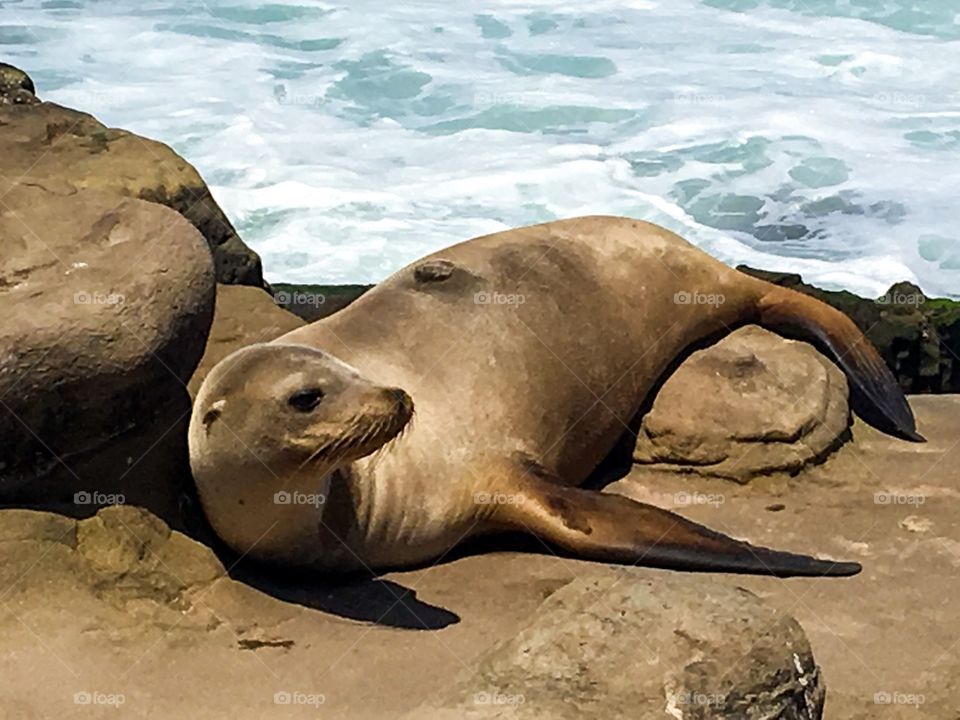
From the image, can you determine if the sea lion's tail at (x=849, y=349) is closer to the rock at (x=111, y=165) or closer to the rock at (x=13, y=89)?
the rock at (x=111, y=165)

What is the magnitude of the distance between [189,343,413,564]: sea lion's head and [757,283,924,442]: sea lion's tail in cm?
286

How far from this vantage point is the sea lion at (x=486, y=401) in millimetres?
4262

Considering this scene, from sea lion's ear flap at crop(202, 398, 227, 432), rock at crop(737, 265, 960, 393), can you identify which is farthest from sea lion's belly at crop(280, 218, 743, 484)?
rock at crop(737, 265, 960, 393)

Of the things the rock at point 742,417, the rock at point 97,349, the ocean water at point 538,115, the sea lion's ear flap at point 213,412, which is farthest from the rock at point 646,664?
the ocean water at point 538,115

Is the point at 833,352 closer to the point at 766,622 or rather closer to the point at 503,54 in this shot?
the point at 766,622

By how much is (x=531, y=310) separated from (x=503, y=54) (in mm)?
15977

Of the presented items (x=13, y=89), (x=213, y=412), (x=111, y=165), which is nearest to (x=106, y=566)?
(x=213, y=412)

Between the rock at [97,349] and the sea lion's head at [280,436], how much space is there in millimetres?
203

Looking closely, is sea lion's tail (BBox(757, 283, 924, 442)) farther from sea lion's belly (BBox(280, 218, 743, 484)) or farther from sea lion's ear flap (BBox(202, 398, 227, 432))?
sea lion's ear flap (BBox(202, 398, 227, 432))

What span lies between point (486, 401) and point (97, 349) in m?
1.48

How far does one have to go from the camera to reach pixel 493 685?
313 centimetres

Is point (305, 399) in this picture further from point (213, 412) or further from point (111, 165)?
point (111, 165)

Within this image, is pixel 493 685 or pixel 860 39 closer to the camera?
pixel 493 685

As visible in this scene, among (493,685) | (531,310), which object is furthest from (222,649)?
(531,310)
